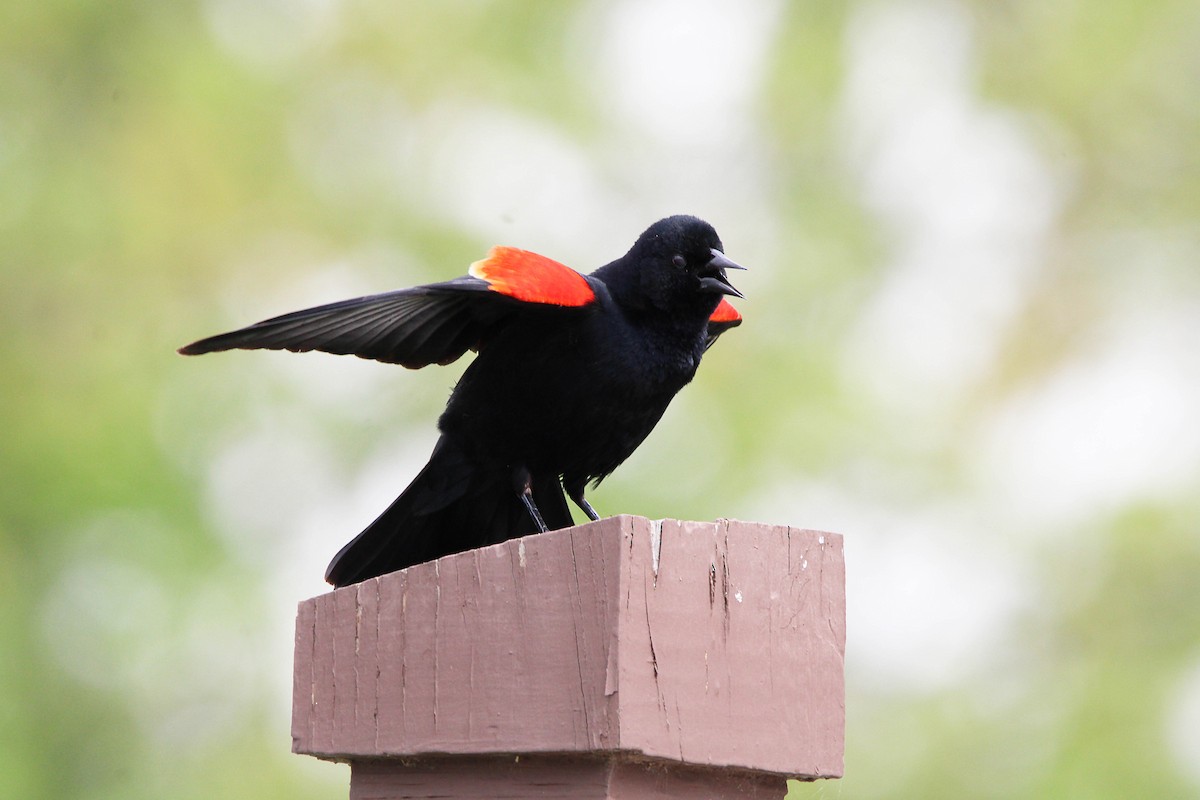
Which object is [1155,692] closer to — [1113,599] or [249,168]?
[1113,599]

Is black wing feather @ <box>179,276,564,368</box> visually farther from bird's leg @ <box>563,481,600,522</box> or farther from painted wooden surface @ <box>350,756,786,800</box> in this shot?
painted wooden surface @ <box>350,756,786,800</box>

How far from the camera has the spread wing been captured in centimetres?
266

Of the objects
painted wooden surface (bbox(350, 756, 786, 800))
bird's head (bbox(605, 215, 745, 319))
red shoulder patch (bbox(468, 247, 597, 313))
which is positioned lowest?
painted wooden surface (bbox(350, 756, 786, 800))

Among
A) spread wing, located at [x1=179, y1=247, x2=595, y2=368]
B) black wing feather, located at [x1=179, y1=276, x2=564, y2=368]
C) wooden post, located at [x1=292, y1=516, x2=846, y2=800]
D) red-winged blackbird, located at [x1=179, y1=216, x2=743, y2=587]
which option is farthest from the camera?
red-winged blackbird, located at [x1=179, y1=216, x2=743, y2=587]

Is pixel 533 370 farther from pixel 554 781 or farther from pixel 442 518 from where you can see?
pixel 554 781

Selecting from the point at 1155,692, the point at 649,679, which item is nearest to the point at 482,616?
the point at 649,679

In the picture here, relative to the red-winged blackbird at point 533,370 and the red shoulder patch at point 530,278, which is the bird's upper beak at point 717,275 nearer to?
the red-winged blackbird at point 533,370

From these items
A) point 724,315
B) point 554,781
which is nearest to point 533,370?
point 724,315

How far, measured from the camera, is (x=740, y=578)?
6.54 ft

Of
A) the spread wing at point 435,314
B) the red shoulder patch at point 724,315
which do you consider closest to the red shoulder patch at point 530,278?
the spread wing at point 435,314

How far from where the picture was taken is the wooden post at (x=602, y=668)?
1.86 m

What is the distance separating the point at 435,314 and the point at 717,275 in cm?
94

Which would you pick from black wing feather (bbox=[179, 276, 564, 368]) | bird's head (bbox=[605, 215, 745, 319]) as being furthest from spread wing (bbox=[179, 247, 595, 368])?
bird's head (bbox=[605, 215, 745, 319])

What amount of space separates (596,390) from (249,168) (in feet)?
18.1
